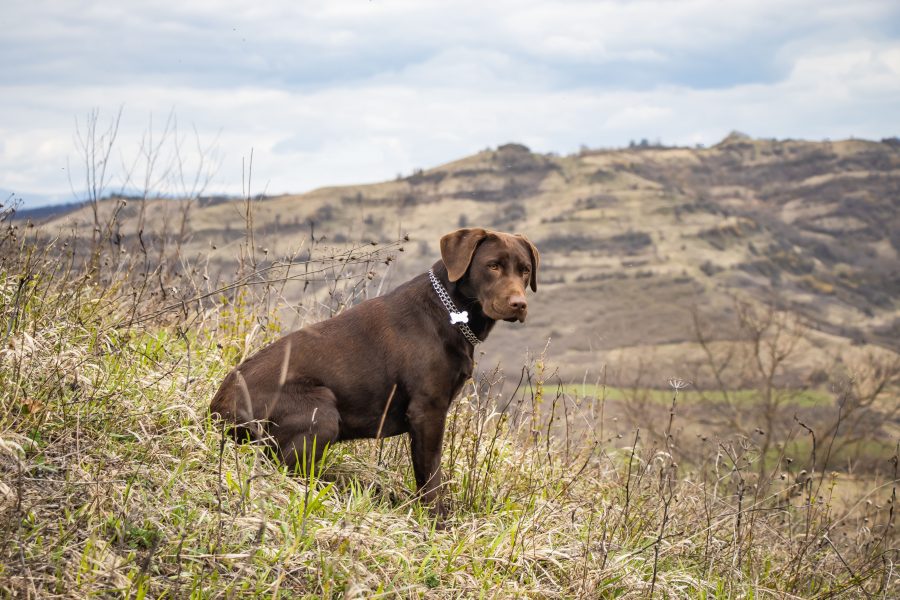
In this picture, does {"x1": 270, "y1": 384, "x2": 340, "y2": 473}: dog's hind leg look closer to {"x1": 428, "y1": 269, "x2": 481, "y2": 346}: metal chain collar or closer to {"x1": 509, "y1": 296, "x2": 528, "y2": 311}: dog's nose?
{"x1": 428, "y1": 269, "x2": 481, "y2": 346}: metal chain collar

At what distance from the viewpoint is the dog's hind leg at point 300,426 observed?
4273 mm

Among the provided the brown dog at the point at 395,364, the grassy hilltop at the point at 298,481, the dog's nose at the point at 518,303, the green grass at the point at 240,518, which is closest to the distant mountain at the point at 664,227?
the grassy hilltop at the point at 298,481

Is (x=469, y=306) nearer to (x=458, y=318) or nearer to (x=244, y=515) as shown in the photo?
(x=458, y=318)

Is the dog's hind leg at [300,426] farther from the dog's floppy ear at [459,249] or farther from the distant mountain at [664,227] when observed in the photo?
the distant mountain at [664,227]

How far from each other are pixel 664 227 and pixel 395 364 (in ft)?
342

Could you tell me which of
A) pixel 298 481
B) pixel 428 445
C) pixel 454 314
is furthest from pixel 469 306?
pixel 298 481

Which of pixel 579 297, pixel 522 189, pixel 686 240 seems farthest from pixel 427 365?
pixel 522 189

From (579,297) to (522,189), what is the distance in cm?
3602

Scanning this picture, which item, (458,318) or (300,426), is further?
(458,318)

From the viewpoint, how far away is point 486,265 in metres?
4.61

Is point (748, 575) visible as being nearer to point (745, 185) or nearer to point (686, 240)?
point (686, 240)

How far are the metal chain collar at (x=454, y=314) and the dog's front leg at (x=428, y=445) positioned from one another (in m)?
0.45

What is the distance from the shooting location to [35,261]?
201 inches

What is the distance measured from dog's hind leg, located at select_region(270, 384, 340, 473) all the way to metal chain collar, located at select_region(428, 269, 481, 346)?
0.91 meters
